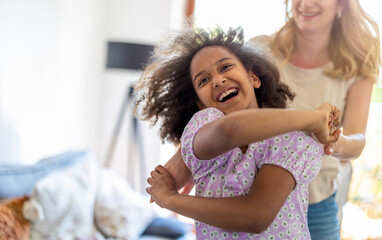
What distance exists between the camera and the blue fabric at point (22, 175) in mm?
1963

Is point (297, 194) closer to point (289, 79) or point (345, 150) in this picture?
point (345, 150)

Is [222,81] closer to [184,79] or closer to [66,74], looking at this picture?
[184,79]

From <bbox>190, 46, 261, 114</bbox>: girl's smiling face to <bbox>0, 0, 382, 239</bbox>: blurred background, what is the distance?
0.60 m

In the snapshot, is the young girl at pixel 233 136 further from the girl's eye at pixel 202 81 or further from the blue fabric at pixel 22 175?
the blue fabric at pixel 22 175

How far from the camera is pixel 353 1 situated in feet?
3.11

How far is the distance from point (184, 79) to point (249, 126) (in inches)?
12.5

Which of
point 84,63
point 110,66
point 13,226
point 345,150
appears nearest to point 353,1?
point 345,150

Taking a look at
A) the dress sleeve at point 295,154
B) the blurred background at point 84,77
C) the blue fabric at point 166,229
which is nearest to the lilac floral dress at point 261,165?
the dress sleeve at point 295,154

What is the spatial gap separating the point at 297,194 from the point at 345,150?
0.17 m

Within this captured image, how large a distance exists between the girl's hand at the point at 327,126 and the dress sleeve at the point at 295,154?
0.07 feet

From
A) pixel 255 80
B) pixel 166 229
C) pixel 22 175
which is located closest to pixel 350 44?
pixel 255 80

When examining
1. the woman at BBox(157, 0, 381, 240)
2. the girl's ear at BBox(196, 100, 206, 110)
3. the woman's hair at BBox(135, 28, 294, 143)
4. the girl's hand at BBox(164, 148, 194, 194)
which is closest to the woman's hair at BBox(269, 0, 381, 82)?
the woman at BBox(157, 0, 381, 240)

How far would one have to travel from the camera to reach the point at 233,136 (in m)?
0.59

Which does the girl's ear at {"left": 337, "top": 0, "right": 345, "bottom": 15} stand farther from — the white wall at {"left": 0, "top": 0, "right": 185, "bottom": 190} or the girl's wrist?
the white wall at {"left": 0, "top": 0, "right": 185, "bottom": 190}
